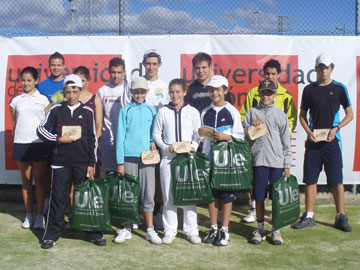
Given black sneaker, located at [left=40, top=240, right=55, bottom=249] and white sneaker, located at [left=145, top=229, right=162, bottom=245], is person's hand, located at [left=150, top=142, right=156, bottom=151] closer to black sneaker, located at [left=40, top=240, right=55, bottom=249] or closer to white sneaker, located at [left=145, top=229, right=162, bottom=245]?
white sneaker, located at [left=145, top=229, right=162, bottom=245]

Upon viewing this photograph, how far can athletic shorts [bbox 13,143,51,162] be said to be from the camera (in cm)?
455

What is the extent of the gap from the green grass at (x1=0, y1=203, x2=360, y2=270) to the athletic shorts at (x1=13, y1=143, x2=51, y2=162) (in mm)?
818

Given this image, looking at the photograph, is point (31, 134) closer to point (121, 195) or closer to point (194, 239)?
point (121, 195)

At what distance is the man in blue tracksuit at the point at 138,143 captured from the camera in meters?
4.02

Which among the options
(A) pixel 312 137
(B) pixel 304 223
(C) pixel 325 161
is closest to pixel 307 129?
(A) pixel 312 137

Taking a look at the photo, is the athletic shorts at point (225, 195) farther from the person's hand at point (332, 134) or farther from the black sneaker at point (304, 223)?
the person's hand at point (332, 134)

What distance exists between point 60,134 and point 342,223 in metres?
3.21

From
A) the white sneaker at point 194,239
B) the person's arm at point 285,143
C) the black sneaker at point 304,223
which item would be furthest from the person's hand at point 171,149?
the black sneaker at point 304,223

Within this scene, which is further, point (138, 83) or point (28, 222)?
point (28, 222)

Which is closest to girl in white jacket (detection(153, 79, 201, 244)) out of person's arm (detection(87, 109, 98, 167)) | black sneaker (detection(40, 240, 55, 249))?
person's arm (detection(87, 109, 98, 167))

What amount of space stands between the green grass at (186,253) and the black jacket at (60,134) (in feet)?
2.84

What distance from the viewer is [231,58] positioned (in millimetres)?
5668

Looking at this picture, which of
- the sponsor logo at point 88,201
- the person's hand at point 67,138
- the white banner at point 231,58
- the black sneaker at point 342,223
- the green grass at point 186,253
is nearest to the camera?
the green grass at point 186,253

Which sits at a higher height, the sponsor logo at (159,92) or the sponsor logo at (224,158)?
the sponsor logo at (159,92)
